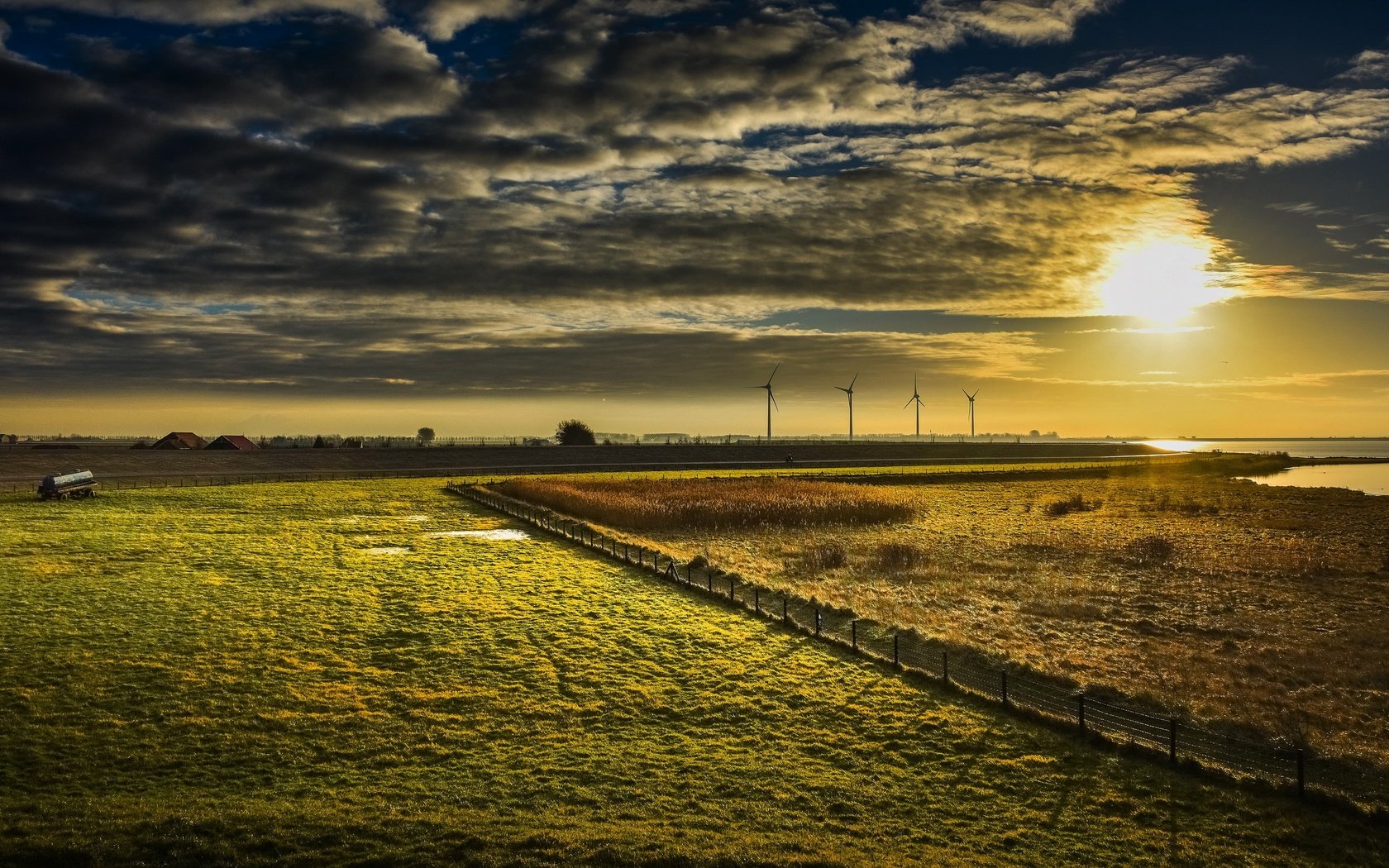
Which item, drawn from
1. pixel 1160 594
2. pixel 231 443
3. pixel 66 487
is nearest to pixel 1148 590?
pixel 1160 594

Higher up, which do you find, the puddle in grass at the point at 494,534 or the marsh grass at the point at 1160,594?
the puddle in grass at the point at 494,534

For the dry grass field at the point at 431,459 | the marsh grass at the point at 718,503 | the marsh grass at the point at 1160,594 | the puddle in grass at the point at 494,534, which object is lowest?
the marsh grass at the point at 1160,594

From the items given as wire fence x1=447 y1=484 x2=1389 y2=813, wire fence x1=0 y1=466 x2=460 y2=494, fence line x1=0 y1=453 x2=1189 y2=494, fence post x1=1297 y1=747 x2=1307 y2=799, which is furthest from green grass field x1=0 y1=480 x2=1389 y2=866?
fence line x1=0 y1=453 x2=1189 y2=494

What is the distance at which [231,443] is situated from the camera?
129750 millimetres

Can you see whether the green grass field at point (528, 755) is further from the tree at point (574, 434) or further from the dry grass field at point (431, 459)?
the tree at point (574, 434)

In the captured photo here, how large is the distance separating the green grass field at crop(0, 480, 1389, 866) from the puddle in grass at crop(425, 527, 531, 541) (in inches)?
667

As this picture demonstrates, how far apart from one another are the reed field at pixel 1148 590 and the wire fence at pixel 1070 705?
0.95 metres

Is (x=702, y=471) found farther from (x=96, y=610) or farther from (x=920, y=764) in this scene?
(x=920, y=764)

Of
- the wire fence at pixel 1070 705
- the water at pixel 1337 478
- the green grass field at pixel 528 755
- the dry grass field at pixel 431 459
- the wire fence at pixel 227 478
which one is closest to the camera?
the green grass field at pixel 528 755

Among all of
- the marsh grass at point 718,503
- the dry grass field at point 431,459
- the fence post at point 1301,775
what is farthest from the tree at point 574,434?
the fence post at point 1301,775

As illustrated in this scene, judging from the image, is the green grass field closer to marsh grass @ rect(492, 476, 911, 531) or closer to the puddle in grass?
the puddle in grass

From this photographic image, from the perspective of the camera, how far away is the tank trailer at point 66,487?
64.5 m

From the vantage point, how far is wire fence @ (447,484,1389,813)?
48.9 feet

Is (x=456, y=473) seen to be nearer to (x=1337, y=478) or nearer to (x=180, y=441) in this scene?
(x=180, y=441)
